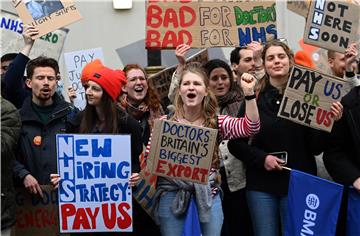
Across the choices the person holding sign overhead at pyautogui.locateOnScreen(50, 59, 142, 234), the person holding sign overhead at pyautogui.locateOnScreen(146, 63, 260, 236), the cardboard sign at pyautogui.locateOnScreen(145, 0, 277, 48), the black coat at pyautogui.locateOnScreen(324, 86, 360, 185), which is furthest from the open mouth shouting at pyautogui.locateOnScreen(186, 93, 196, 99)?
the cardboard sign at pyautogui.locateOnScreen(145, 0, 277, 48)

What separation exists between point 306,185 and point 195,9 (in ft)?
6.58

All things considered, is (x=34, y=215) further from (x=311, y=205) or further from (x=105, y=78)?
(x=311, y=205)

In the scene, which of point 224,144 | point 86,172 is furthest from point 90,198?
point 224,144

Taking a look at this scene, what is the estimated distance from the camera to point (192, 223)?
16.1ft

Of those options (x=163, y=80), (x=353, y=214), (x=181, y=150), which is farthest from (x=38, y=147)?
(x=353, y=214)

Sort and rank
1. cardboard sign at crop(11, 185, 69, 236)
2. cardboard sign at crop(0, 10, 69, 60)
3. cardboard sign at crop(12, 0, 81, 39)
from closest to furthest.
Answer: cardboard sign at crop(11, 185, 69, 236) < cardboard sign at crop(12, 0, 81, 39) < cardboard sign at crop(0, 10, 69, 60)

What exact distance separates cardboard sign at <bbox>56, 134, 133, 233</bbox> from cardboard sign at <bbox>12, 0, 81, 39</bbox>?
1.41 meters

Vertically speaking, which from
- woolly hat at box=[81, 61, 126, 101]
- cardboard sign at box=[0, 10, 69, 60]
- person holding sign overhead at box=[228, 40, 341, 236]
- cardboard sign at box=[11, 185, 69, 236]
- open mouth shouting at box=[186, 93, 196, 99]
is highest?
cardboard sign at box=[0, 10, 69, 60]

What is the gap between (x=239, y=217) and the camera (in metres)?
5.70

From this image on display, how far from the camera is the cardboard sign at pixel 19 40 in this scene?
710 centimetres

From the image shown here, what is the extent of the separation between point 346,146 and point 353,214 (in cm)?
47

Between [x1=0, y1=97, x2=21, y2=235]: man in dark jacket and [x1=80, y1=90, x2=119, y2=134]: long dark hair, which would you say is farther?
[x1=80, y1=90, x2=119, y2=134]: long dark hair

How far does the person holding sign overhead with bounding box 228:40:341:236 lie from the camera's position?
5.21 meters

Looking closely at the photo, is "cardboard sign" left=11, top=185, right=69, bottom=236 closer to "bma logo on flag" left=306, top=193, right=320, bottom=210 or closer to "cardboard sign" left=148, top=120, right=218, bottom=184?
"cardboard sign" left=148, top=120, right=218, bottom=184
